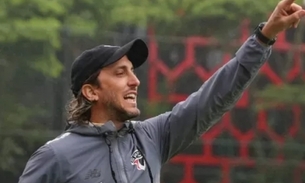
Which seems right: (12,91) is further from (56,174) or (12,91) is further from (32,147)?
(56,174)

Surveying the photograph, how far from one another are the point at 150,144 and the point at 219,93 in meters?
0.28

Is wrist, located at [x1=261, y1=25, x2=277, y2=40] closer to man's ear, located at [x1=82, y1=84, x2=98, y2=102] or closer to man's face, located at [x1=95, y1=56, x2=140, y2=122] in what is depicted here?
man's face, located at [x1=95, y1=56, x2=140, y2=122]

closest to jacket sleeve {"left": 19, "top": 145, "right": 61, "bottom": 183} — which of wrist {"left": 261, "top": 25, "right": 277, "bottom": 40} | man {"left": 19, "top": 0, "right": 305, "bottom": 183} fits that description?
man {"left": 19, "top": 0, "right": 305, "bottom": 183}

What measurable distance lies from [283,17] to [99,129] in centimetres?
66

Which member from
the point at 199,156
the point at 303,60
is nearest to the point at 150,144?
the point at 199,156

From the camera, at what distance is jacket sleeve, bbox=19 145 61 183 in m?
2.30

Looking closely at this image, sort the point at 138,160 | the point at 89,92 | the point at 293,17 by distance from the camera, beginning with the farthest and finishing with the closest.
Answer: the point at 89,92 → the point at 138,160 → the point at 293,17

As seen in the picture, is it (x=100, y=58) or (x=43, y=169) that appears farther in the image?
(x=100, y=58)

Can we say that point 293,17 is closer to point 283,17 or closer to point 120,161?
point 283,17

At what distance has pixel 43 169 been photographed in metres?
2.30

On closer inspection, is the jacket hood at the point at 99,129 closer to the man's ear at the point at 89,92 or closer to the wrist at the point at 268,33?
the man's ear at the point at 89,92

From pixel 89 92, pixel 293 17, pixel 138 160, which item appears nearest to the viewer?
pixel 293 17

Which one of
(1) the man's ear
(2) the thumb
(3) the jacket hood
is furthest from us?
(1) the man's ear

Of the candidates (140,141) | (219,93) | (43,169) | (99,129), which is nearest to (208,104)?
(219,93)
